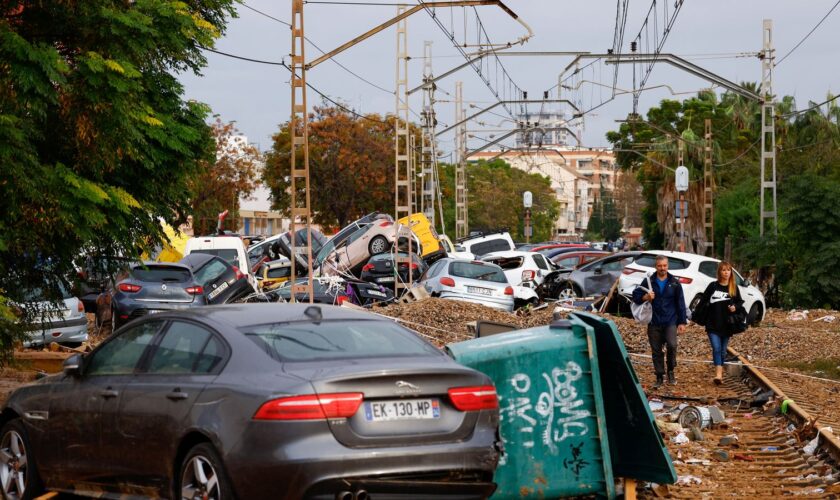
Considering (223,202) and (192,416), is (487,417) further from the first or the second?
(223,202)

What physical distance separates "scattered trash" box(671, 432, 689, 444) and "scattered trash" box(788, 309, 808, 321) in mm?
20428

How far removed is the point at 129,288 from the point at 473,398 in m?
19.0

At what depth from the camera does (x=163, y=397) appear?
24.3ft

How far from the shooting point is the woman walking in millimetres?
16938

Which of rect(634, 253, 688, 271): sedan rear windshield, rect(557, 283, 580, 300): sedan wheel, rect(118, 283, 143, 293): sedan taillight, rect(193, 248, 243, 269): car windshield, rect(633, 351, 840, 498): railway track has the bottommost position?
rect(633, 351, 840, 498): railway track

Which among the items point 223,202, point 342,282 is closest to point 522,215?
point 223,202

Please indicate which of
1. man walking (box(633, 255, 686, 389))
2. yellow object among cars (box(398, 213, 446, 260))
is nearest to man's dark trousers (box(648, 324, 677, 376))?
man walking (box(633, 255, 686, 389))

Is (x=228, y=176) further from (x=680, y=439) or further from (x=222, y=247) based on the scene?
(x=680, y=439)

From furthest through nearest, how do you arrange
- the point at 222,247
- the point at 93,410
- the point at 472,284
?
1. the point at 222,247
2. the point at 472,284
3. the point at 93,410

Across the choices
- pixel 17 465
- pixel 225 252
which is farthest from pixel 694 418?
pixel 225 252

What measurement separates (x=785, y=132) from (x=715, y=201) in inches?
553

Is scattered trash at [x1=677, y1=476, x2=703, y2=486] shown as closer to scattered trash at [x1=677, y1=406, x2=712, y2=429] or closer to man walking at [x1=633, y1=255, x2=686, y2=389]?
scattered trash at [x1=677, y1=406, x2=712, y2=429]

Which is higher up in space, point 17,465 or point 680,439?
point 17,465

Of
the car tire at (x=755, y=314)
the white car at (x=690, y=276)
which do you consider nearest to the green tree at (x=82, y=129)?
the white car at (x=690, y=276)
